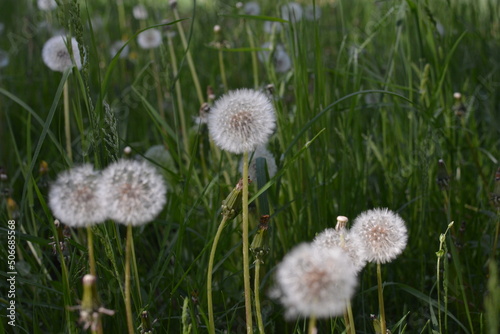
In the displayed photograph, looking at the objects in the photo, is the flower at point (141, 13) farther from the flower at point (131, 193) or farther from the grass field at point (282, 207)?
the flower at point (131, 193)

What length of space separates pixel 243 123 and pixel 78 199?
0.37m

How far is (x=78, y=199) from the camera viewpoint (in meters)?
1.00

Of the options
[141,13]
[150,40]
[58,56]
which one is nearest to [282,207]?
[58,56]

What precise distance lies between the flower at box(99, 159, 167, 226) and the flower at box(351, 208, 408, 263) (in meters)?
0.40

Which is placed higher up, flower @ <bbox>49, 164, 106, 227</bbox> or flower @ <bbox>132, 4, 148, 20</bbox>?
flower @ <bbox>132, 4, 148, 20</bbox>

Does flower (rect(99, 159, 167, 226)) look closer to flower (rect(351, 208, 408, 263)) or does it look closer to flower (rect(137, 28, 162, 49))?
flower (rect(351, 208, 408, 263))

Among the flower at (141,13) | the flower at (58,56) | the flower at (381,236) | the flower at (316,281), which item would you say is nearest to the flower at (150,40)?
the flower at (141,13)

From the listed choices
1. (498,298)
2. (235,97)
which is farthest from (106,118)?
(498,298)

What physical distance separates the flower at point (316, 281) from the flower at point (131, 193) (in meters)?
0.25

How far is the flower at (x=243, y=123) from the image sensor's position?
1.21m

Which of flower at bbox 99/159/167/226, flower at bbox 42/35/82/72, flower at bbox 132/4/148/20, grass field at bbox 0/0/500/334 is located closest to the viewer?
flower at bbox 99/159/167/226

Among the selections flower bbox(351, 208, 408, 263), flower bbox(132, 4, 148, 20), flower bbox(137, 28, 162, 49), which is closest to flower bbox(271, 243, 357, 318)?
flower bbox(351, 208, 408, 263)

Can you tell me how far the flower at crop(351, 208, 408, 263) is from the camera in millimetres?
1164

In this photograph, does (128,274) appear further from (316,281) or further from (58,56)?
(58,56)
